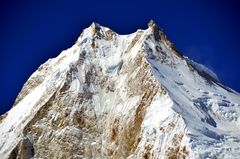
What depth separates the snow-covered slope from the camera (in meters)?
130

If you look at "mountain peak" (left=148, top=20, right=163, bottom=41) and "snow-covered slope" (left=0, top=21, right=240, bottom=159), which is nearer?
"snow-covered slope" (left=0, top=21, right=240, bottom=159)

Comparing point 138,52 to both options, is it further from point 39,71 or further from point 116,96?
point 39,71

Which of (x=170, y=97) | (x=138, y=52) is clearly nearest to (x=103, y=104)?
(x=138, y=52)

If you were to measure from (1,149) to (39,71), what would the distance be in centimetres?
3662

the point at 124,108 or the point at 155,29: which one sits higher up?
the point at 155,29

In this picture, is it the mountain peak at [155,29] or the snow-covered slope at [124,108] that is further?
the mountain peak at [155,29]

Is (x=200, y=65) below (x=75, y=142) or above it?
above

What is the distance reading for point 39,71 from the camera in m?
190

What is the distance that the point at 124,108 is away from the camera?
14750 cm

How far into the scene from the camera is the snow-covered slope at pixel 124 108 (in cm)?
12962

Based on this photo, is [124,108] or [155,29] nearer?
[124,108]

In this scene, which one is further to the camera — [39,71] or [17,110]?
[39,71]

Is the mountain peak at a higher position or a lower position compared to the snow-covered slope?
higher

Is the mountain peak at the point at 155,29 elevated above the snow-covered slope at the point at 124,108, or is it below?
above
